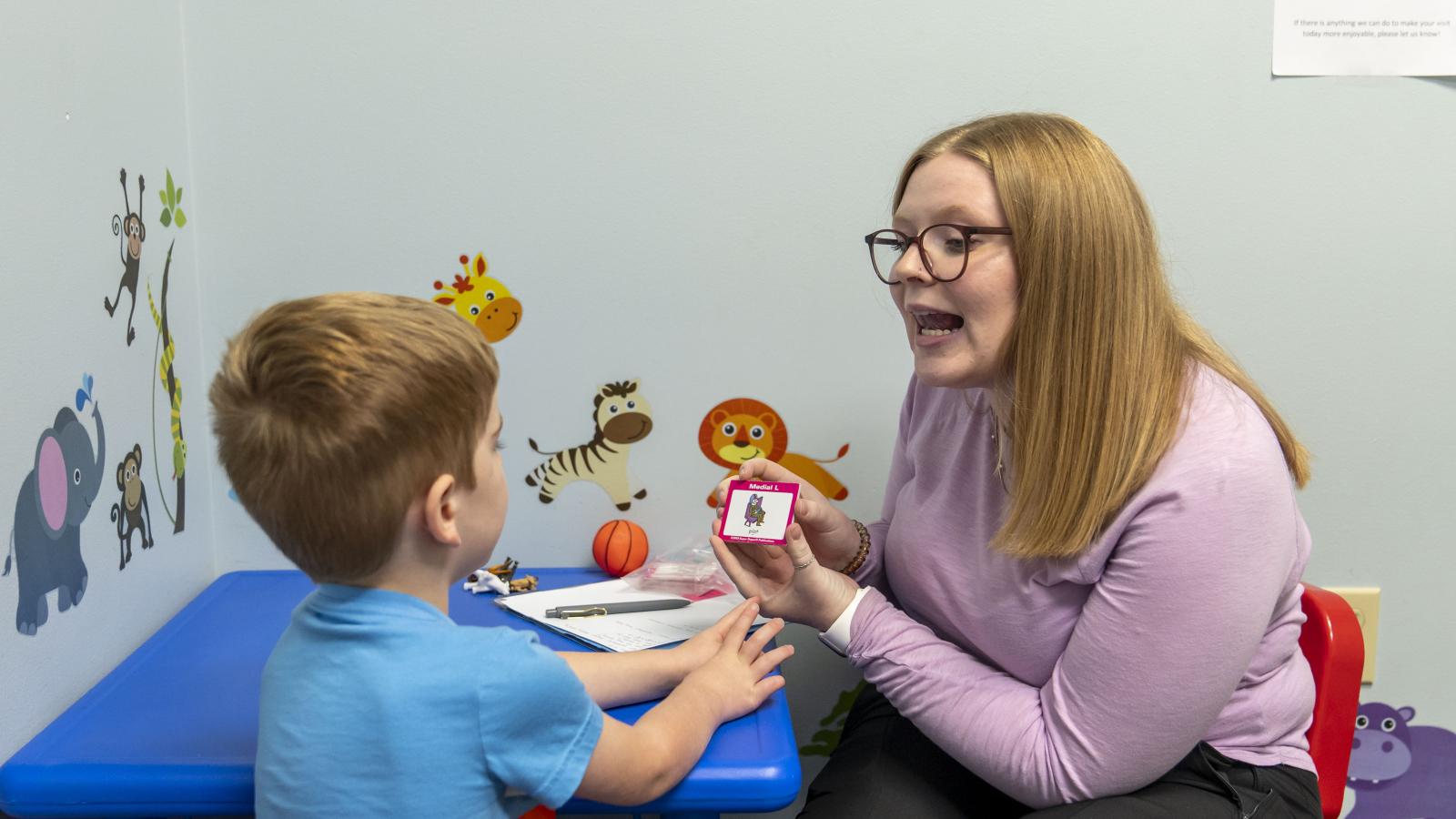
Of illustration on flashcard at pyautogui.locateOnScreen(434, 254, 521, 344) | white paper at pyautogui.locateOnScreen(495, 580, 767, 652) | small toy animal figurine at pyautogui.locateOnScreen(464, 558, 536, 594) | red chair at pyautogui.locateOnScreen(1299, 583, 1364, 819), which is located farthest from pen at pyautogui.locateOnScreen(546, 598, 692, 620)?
red chair at pyautogui.locateOnScreen(1299, 583, 1364, 819)

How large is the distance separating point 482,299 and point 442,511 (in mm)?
714

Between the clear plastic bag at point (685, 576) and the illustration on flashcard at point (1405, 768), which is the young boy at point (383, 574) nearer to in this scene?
the clear plastic bag at point (685, 576)

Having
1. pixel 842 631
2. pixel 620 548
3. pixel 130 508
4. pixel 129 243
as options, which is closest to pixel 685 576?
pixel 620 548

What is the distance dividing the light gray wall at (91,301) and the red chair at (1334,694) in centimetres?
139

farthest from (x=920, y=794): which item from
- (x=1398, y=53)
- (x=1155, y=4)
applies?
(x=1398, y=53)

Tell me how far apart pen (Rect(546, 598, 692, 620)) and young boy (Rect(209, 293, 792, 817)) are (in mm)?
434

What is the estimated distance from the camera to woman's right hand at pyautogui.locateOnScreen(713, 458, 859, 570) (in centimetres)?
134

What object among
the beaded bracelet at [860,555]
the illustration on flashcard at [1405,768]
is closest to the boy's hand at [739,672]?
the beaded bracelet at [860,555]

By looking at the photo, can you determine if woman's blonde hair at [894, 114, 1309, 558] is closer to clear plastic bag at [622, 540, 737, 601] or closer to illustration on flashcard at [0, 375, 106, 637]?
clear plastic bag at [622, 540, 737, 601]

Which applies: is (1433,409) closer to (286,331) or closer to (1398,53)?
(1398,53)

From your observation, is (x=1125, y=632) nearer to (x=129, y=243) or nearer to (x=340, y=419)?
(x=340, y=419)

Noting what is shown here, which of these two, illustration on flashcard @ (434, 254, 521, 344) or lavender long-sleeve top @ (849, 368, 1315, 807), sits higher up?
illustration on flashcard @ (434, 254, 521, 344)

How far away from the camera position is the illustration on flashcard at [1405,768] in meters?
1.67

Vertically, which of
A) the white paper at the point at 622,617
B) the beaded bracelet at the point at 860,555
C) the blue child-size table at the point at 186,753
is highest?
the beaded bracelet at the point at 860,555
